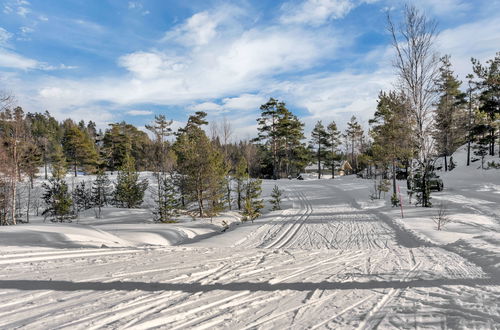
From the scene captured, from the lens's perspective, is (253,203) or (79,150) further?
(79,150)

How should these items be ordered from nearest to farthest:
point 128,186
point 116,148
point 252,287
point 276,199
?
point 252,287
point 276,199
point 128,186
point 116,148

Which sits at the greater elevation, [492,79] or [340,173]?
[492,79]

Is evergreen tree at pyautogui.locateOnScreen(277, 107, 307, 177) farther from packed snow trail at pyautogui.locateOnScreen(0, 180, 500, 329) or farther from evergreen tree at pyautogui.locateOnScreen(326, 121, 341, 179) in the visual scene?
packed snow trail at pyautogui.locateOnScreen(0, 180, 500, 329)

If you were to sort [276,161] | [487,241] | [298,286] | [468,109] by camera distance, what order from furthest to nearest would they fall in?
[276,161], [468,109], [487,241], [298,286]

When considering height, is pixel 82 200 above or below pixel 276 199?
below

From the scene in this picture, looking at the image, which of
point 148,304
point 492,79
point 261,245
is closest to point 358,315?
point 148,304

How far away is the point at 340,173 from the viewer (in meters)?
62.4

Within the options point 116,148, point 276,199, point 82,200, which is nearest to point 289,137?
point 276,199

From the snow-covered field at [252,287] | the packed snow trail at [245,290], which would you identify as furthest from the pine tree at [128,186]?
the packed snow trail at [245,290]

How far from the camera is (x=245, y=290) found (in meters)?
3.83

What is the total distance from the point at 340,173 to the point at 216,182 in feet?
162

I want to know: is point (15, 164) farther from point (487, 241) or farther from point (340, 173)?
point (340, 173)

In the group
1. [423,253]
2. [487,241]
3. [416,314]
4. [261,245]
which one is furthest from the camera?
[261,245]

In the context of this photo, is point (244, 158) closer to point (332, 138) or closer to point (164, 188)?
point (164, 188)
